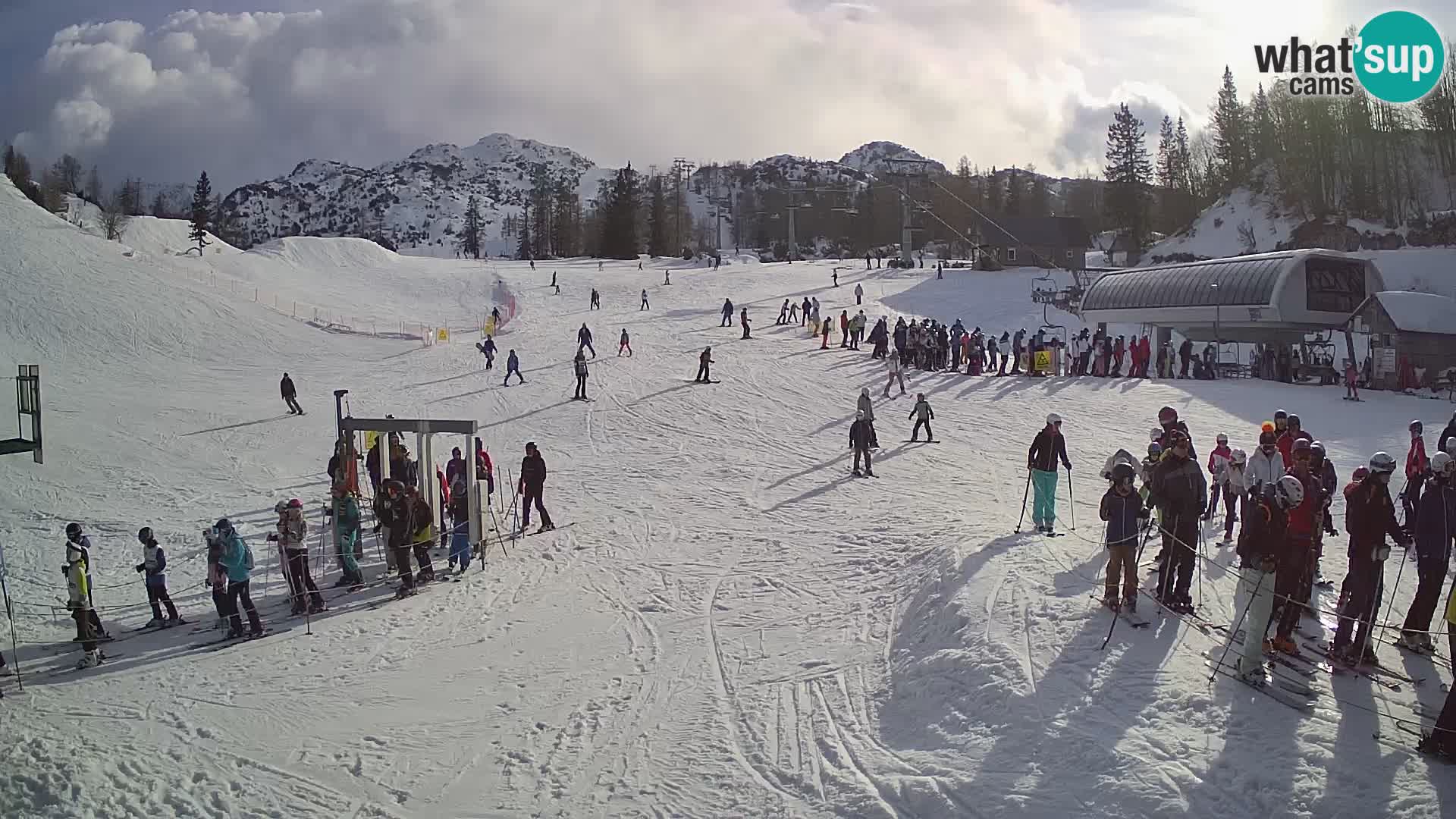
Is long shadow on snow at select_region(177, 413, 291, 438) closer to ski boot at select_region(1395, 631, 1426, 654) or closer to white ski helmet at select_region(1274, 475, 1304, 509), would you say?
white ski helmet at select_region(1274, 475, 1304, 509)

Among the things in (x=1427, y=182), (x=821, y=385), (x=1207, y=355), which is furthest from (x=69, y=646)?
(x=1427, y=182)

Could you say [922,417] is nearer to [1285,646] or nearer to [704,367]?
[704,367]

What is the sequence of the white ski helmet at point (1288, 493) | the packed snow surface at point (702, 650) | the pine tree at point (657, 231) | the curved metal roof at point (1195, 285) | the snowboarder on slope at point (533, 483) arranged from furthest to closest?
the pine tree at point (657, 231), the curved metal roof at point (1195, 285), the snowboarder on slope at point (533, 483), the white ski helmet at point (1288, 493), the packed snow surface at point (702, 650)

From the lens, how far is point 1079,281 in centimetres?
5359

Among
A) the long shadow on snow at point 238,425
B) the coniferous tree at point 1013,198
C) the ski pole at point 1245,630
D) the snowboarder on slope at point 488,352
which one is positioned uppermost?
the coniferous tree at point 1013,198

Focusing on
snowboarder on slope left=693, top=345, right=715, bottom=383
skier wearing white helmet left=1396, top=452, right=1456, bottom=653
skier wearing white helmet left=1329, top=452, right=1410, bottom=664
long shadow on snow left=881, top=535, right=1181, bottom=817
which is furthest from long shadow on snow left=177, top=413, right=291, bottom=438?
skier wearing white helmet left=1396, top=452, right=1456, bottom=653

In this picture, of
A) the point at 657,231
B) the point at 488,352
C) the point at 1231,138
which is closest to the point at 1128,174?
the point at 1231,138

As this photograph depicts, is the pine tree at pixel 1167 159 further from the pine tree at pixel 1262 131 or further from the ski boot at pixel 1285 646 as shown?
the ski boot at pixel 1285 646

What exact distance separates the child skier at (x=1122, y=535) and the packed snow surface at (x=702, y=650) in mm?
321

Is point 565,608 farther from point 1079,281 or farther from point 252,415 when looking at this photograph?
point 1079,281

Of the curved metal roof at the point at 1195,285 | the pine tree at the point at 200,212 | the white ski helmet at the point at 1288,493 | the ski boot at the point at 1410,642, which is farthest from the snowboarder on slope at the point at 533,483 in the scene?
the pine tree at the point at 200,212

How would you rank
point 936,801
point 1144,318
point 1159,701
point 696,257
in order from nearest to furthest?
point 936,801
point 1159,701
point 1144,318
point 696,257

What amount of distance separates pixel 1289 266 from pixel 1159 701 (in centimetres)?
3064

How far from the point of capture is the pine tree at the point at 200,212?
57.4 metres
